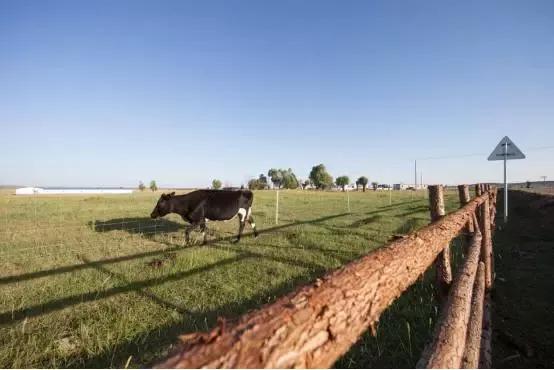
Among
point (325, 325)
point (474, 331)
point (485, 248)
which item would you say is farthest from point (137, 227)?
point (325, 325)

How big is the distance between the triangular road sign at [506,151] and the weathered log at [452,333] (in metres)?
11.4

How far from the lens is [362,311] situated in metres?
1.10

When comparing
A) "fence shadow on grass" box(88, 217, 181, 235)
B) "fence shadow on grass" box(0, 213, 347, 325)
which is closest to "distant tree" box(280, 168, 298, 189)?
"fence shadow on grass" box(88, 217, 181, 235)

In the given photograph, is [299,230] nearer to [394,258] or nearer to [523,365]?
[523,365]

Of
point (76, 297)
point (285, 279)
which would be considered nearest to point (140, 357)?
point (76, 297)

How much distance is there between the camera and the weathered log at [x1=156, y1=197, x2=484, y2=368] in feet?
2.27

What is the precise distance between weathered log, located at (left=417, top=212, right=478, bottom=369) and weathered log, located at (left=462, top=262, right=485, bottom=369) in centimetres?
15

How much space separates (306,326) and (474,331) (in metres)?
2.43

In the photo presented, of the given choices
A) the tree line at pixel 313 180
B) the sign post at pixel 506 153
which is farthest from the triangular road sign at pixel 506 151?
the tree line at pixel 313 180

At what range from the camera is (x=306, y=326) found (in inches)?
32.9

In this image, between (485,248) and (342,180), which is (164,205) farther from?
(342,180)

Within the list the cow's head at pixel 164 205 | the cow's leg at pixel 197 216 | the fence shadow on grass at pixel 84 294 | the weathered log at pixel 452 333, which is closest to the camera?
the weathered log at pixel 452 333

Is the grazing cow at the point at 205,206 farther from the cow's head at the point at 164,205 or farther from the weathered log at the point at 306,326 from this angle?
the weathered log at the point at 306,326

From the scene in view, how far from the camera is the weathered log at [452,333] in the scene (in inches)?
63.0
